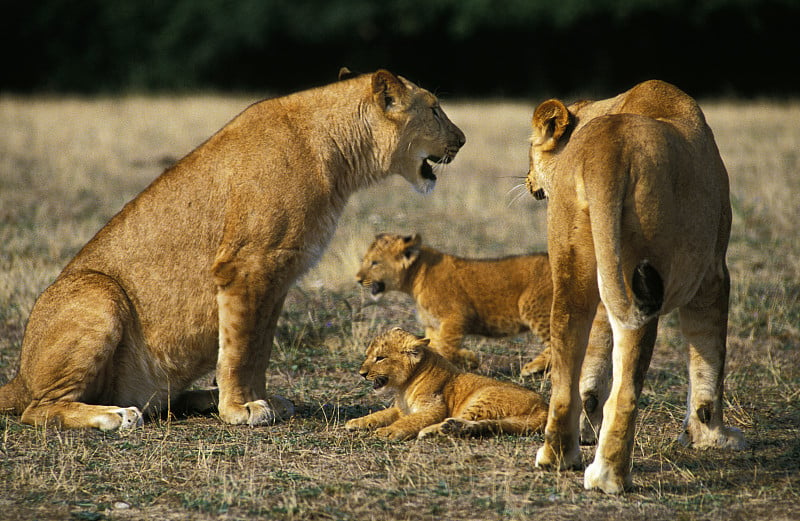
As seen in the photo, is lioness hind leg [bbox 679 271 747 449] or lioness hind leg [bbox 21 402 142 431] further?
lioness hind leg [bbox 21 402 142 431]

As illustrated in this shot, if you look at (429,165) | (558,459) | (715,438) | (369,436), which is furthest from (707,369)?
(429,165)

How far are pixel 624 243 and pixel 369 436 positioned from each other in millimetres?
1977

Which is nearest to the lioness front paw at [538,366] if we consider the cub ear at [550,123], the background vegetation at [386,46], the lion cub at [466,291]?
the lion cub at [466,291]

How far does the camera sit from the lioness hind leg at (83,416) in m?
5.34

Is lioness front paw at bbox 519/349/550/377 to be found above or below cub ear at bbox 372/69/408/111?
below

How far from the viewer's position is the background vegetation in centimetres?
2881

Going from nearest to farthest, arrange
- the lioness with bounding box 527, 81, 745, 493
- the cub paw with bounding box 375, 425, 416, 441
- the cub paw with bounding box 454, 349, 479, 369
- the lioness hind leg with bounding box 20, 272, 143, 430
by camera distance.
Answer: the lioness with bounding box 527, 81, 745, 493 < the cub paw with bounding box 375, 425, 416, 441 < the lioness hind leg with bounding box 20, 272, 143, 430 < the cub paw with bounding box 454, 349, 479, 369

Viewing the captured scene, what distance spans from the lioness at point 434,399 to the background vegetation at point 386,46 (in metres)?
23.2

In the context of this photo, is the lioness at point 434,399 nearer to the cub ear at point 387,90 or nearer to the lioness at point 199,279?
the lioness at point 199,279

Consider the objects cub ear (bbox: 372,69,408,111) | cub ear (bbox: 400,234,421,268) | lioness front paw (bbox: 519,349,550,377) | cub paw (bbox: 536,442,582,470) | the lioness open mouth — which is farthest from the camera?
cub ear (bbox: 400,234,421,268)

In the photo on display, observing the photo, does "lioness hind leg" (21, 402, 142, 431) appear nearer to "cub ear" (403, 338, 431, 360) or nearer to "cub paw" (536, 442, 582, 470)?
"cub ear" (403, 338, 431, 360)

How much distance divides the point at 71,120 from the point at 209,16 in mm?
11997

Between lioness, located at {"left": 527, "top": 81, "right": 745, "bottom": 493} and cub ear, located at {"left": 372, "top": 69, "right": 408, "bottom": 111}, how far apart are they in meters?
1.74

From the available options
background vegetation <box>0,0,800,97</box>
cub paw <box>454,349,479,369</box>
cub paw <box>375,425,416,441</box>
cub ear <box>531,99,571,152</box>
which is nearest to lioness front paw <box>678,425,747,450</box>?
cub paw <box>375,425,416,441</box>
